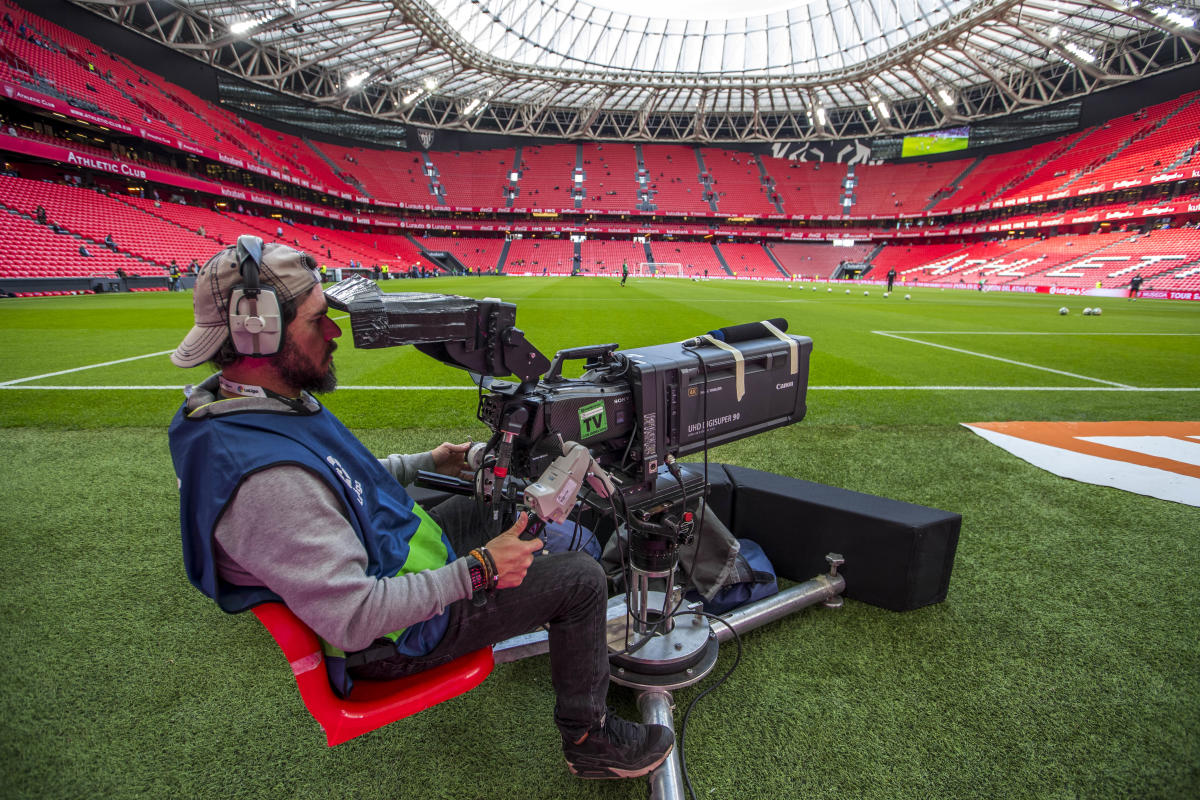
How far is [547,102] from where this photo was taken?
42.9m

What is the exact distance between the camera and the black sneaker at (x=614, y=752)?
139 centimetres

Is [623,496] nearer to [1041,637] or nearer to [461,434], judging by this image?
[1041,637]

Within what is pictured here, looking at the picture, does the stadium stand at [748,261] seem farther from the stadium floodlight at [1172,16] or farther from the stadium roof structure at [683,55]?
the stadium floodlight at [1172,16]

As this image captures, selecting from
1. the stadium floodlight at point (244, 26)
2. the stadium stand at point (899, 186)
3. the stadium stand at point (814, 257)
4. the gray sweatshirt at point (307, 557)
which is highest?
the stadium floodlight at point (244, 26)

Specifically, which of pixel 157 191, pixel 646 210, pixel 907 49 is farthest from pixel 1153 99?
pixel 157 191

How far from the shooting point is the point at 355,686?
52.1 inches

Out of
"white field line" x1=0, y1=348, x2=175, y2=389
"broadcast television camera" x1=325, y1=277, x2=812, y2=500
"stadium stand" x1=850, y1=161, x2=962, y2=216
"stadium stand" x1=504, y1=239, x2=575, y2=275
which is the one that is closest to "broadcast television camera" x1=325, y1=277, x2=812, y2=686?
"broadcast television camera" x1=325, y1=277, x2=812, y2=500

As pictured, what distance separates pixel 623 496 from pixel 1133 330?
14.1 metres

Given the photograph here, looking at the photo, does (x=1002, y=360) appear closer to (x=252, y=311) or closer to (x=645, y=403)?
(x=645, y=403)

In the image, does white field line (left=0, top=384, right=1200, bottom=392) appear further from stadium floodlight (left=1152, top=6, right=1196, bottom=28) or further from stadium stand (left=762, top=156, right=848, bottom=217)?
stadium stand (left=762, top=156, right=848, bottom=217)

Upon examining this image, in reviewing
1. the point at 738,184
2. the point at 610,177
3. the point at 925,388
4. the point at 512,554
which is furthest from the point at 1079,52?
the point at 512,554

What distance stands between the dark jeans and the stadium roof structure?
32360 millimetres

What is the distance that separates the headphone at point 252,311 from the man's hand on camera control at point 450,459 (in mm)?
808

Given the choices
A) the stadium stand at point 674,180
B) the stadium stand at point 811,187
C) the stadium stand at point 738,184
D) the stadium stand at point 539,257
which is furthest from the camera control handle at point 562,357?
the stadium stand at point 811,187
